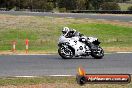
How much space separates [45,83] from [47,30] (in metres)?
27.8

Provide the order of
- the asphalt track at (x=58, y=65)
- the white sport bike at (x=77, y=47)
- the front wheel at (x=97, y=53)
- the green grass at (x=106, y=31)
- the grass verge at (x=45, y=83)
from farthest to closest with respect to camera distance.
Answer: the green grass at (x=106, y=31) < the front wheel at (x=97, y=53) < the white sport bike at (x=77, y=47) < the asphalt track at (x=58, y=65) < the grass verge at (x=45, y=83)

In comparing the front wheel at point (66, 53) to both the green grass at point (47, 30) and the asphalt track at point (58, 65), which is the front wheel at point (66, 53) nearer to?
the asphalt track at point (58, 65)

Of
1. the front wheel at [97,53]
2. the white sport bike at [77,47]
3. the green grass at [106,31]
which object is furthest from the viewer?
the green grass at [106,31]

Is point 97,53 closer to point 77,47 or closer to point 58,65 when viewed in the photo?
point 77,47

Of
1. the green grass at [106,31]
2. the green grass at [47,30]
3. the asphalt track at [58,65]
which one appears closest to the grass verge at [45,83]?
the asphalt track at [58,65]

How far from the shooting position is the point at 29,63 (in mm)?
18953

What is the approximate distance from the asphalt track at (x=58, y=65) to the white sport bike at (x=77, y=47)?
0.25 metres

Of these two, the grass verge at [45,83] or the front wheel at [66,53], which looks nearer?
the grass verge at [45,83]

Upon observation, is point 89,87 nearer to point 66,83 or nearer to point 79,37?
point 66,83

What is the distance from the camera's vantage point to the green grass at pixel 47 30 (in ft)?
118

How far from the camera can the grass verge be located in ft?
41.1

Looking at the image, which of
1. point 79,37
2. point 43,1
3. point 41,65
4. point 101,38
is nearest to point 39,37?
point 101,38

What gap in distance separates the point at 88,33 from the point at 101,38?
3.20 metres

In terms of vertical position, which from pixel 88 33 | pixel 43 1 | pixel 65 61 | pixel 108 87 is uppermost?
pixel 108 87
